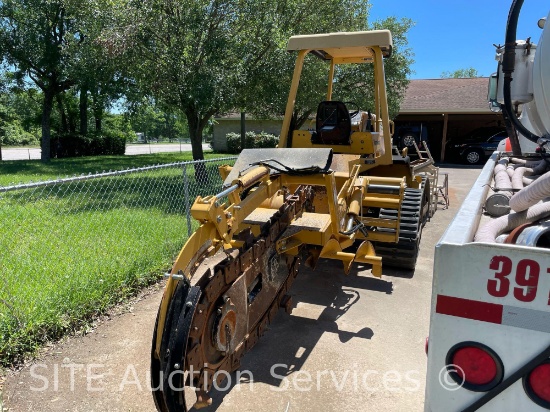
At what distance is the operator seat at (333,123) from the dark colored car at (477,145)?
16996 millimetres

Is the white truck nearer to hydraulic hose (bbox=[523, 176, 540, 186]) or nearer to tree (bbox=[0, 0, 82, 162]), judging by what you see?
hydraulic hose (bbox=[523, 176, 540, 186])

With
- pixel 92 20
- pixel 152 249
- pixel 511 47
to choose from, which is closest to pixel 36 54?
pixel 92 20

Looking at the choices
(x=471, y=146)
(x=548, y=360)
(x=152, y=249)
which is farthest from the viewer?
(x=471, y=146)

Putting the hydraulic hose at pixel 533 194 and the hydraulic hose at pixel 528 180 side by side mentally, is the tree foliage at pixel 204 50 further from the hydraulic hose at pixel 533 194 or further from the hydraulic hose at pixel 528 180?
the hydraulic hose at pixel 533 194

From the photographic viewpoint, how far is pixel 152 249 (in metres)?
5.49

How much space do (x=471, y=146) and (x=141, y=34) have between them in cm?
1656

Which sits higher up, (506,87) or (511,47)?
(511,47)

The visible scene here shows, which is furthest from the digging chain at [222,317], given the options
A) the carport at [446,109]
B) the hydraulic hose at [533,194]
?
the carport at [446,109]

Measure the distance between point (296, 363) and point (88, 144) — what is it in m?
25.8

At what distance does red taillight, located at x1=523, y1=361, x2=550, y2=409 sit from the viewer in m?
1.35

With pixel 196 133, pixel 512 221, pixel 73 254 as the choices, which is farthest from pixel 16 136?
pixel 512 221

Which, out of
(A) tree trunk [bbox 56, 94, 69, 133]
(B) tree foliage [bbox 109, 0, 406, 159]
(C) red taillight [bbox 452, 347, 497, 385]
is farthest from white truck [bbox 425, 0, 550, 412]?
(A) tree trunk [bbox 56, 94, 69, 133]

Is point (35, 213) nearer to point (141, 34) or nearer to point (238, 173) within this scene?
point (141, 34)

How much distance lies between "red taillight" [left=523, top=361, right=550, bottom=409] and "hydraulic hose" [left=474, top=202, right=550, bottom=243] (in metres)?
0.50
